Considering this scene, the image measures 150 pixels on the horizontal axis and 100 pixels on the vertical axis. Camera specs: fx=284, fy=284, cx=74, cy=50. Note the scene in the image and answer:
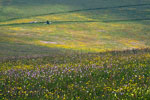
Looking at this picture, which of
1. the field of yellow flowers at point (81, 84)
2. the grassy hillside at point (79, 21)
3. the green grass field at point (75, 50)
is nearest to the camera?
the field of yellow flowers at point (81, 84)

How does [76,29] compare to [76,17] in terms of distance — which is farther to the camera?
[76,17]

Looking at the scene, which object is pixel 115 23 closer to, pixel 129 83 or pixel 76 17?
pixel 76 17

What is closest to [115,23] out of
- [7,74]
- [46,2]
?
[46,2]

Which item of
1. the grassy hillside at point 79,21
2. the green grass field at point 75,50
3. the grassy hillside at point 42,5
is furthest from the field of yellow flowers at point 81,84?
the grassy hillside at point 42,5

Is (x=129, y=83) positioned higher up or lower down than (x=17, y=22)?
higher up

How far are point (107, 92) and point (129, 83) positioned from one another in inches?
43.9

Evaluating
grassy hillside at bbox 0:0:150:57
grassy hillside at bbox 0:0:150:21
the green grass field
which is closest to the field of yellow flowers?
the green grass field

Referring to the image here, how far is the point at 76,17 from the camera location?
100 metres

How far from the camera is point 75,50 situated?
154ft

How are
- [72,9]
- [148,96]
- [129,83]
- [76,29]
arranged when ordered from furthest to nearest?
1. [72,9]
2. [76,29]
3. [129,83]
4. [148,96]

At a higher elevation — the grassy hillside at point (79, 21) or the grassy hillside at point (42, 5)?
the grassy hillside at point (42, 5)

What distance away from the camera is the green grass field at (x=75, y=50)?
1028 centimetres

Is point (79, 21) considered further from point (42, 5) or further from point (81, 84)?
point (81, 84)

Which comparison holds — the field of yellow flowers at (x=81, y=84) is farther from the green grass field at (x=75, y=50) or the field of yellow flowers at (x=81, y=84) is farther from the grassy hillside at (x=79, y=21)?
the grassy hillside at (x=79, y=21)
